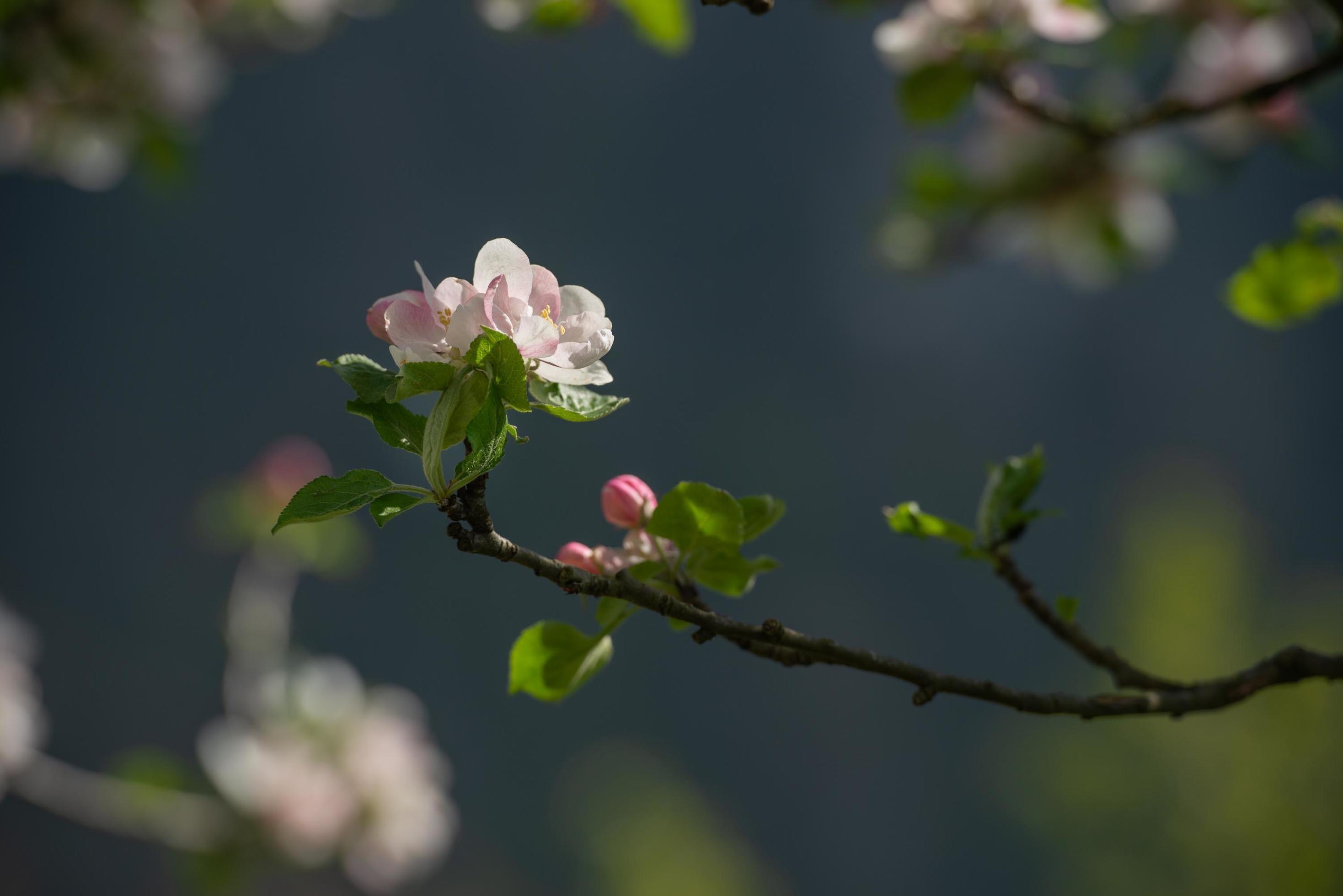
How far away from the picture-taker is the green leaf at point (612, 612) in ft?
1.14

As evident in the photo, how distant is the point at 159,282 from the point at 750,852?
37.8 ft

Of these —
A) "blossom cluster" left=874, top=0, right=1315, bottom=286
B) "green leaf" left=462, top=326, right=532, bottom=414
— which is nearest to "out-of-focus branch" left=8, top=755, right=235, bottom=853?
"green leaf" left=462, top=326, right=532, bottom=414

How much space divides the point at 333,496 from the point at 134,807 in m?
1.01

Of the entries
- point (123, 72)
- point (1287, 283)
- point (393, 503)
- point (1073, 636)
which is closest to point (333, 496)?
point (393, 503)

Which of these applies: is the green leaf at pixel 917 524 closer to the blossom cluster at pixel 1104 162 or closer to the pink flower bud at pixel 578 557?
the pink flower bud at pixel 578 557

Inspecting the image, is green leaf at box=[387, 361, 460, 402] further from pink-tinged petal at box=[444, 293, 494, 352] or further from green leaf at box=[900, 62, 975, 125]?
green leaf at box=[900, 62, 975, 125]

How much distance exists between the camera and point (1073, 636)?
1.47 ft

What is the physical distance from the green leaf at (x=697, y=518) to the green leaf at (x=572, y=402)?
0.05 m

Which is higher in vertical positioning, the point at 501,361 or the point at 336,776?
the point at 501,361

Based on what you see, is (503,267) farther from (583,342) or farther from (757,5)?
(757,5)

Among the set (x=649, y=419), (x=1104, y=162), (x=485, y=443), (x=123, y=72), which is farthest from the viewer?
(x=649, y=419)

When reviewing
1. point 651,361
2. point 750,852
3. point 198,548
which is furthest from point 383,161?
point 750,852

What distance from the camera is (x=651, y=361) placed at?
1655 cm

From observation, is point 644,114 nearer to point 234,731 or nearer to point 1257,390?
point 1257,390
